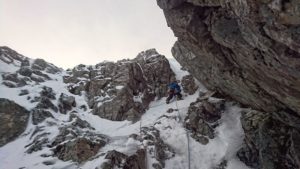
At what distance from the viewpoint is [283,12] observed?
871 cm

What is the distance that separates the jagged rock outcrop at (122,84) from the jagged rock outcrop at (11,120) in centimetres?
423

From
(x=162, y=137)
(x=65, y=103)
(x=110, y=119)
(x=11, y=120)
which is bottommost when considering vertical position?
(x=162, y=137)

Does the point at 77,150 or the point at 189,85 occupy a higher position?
the point at 189,85

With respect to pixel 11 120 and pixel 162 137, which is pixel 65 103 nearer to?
pixel 11 120

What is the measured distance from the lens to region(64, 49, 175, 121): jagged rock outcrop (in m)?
21.1

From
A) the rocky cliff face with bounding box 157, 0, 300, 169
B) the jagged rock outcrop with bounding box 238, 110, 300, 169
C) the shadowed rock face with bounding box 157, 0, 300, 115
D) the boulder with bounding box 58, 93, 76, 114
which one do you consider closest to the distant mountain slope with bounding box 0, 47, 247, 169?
the boulder with bounding box 58, 93, 76, 114

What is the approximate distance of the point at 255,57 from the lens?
11.7m

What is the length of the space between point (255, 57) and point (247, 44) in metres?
0.51

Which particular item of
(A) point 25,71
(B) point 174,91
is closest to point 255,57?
(B) point 174,91

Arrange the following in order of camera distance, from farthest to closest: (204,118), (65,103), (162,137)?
1. (65,103)
2. (204,118)
3. (162,137)

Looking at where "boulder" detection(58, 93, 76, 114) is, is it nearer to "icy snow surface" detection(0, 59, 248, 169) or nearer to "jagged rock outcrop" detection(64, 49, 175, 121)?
"icy snow surface" detection(0, 59, 248, 169)

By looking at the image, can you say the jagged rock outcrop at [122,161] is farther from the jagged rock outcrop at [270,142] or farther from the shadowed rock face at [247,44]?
the shadowed rock face at [247,44]

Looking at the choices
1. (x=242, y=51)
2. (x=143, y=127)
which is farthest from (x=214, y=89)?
(x=242, y=51)

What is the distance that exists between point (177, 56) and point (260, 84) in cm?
774
